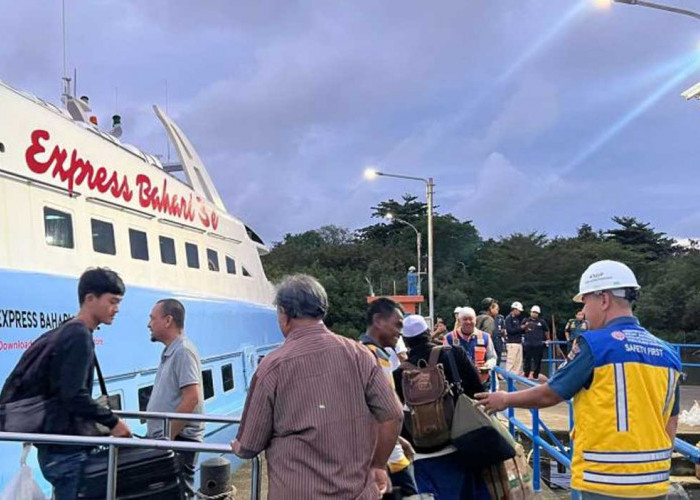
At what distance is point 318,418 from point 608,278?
4.80 ft

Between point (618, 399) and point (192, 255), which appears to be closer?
point (618, 399)

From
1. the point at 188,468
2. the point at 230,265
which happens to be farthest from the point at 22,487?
the point at 230,265

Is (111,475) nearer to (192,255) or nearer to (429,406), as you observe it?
(429,406)

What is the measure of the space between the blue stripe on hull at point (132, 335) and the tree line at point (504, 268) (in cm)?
2684

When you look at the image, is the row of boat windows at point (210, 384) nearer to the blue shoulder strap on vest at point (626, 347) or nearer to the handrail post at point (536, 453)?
the handrail post at point (536, 453)

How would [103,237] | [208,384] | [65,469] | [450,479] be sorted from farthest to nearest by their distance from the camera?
[208,384]
[103,237]
[450,479]
[65,469]

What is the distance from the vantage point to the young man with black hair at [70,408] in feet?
10.2

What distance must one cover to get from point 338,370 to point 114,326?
166 inches

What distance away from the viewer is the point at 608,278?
297cm

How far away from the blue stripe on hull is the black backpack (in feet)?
1.63

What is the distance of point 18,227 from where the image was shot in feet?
19.2

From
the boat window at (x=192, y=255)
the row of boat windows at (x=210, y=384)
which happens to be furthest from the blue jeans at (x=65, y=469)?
the boat window at (x=192, y=255)

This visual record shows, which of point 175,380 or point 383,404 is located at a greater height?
point 383,404

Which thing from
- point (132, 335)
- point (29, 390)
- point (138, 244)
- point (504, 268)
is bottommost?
point (504, 268)
